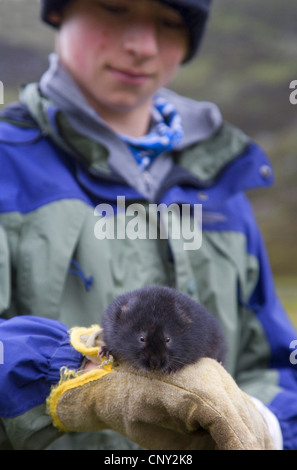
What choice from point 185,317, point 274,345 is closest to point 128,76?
point 185,317

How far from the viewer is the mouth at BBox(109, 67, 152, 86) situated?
176cm

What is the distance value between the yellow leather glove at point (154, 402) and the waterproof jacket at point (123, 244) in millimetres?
97

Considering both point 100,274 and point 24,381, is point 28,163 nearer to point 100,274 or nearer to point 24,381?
point 100,274

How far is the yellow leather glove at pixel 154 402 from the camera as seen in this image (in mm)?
1196

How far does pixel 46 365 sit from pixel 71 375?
61 millimetres

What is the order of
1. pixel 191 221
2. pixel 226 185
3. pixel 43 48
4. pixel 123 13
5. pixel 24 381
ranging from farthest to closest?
pixel 43 48, pixel 226 185, pixel 191 221, pixel 123 13, pixel 24 381

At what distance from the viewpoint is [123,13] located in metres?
1.75

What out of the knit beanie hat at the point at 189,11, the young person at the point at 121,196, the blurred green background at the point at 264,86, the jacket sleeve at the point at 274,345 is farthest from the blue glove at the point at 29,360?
the blurred green background at the point at 264,86

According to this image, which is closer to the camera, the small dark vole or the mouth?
the small dark vole

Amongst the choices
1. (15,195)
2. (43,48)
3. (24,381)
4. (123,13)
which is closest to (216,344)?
(24,381)

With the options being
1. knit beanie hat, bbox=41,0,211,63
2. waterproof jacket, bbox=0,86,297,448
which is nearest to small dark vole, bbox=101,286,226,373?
waterproof jacket, bbox=0,86,297,448

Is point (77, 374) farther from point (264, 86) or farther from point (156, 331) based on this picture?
point (264, 86)

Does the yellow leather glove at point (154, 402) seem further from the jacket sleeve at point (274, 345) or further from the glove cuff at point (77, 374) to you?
the jacket sleeve at point (274, 345)

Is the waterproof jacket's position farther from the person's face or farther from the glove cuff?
the person's face
